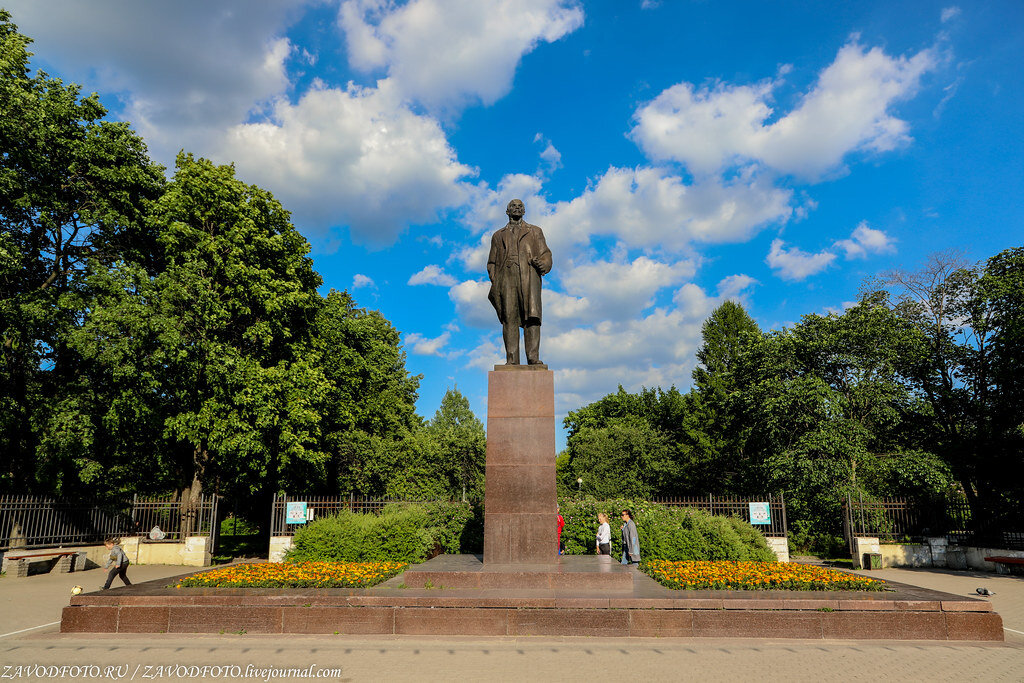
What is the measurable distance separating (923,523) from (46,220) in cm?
3109

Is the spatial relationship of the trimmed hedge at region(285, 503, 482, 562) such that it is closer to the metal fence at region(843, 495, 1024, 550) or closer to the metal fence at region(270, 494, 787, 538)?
the metal fence at region(270, 494, 787, 538)

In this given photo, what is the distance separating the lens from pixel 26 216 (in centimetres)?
1897

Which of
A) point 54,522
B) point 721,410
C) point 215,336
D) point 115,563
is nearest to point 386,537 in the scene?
point 115,563

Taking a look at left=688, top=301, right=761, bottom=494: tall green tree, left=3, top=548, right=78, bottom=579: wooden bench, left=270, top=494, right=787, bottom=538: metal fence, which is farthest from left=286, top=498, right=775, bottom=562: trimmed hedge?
left=688, top=301, right=761, bottom=494: tall green tree

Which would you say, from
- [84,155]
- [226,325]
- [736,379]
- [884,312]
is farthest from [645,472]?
[84,155]

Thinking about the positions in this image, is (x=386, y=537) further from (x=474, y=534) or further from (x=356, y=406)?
(x=356, y=406)

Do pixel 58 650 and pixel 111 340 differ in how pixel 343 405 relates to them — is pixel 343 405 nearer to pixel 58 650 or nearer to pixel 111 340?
pixel 111 340

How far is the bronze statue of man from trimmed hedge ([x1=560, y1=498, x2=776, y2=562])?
6.24m

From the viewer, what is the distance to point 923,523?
20.2 m

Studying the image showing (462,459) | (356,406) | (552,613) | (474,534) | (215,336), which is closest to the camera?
(552,613)

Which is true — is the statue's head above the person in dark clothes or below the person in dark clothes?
above

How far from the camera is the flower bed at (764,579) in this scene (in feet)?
29.3

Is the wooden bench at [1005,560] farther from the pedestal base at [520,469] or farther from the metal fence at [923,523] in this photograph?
the pedestal base at [520,469]

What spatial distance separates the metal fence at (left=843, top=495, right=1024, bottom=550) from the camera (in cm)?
1941
